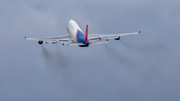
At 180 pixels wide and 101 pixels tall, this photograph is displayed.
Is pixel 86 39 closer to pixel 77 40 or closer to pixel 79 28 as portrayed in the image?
pixel 77 40

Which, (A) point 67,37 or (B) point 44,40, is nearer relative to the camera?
(B) point 44,40

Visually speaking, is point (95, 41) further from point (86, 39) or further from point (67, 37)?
point (67, 37)

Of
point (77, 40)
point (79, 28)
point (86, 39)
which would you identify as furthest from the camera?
point (79, 28)

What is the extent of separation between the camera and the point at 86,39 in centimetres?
10169

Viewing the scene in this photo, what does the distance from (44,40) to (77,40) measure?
32.5ft

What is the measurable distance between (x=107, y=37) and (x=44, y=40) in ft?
61.6

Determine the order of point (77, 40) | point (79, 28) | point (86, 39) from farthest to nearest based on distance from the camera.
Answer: point (79, 28)
point (77, 40)
point (86, 39)

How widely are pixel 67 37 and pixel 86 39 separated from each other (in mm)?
20193

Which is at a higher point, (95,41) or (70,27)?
(70,27)

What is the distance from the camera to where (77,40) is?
358 feet

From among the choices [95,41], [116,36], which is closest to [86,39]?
[95,41]

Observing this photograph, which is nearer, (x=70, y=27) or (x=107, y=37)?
(x=107, y=37)

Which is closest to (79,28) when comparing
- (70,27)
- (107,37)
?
(70,27)

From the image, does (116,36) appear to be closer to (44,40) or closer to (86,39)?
(86,39)
